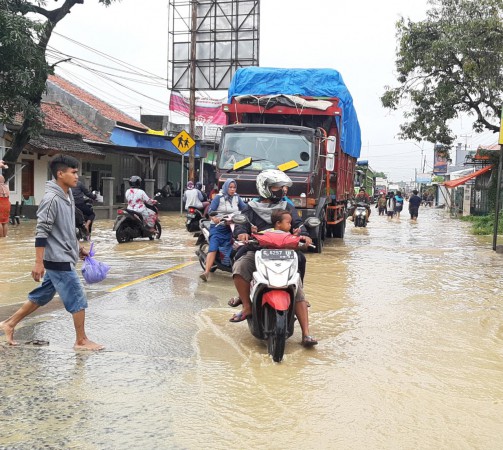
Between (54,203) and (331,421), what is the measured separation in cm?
291

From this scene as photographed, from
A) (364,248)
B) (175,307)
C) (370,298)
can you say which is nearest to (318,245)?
(364,248)

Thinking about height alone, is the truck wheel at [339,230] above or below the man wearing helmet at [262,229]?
below

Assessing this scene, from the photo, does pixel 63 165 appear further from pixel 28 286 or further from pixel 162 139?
pixel 162 139

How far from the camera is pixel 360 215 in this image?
24.8 meters

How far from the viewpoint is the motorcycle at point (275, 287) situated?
5.39 m

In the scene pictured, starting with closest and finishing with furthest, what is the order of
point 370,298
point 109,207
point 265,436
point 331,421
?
point 265,436 → point 331,421 → point 370,298 → point 109,207

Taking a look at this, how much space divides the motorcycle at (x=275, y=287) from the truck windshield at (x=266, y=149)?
23.1ft

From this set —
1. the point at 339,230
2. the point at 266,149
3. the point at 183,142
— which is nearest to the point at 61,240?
the point at 266,149

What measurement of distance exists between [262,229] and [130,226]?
31.5 ft

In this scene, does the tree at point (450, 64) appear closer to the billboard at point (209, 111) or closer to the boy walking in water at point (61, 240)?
the billboard at point (209, 111)

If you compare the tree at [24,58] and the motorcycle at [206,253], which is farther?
the tree at [24,58]

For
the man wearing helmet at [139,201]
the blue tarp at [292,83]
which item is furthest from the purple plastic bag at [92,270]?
the blue tarp at [292,83]

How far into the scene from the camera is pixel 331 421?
13.6 ft

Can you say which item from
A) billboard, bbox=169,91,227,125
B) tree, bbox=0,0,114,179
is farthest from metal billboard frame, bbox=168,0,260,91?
tree, bbox=0,0,114,179
